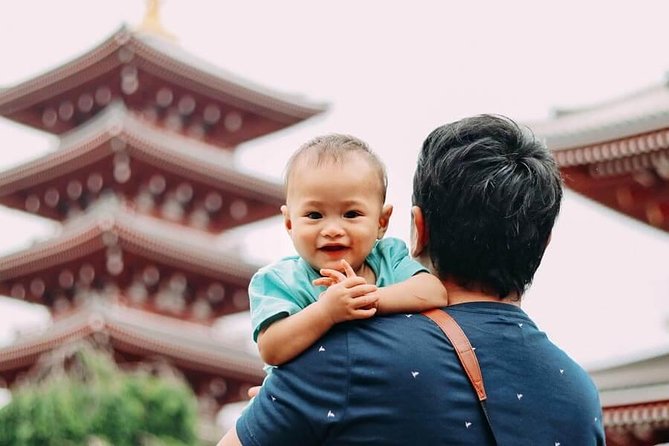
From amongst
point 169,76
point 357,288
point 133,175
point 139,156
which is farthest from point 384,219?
point 169,76

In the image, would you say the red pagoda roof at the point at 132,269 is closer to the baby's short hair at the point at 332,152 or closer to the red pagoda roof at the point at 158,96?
the red pagoda roof at the point at 158,96

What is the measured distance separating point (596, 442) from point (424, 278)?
440 millimetres

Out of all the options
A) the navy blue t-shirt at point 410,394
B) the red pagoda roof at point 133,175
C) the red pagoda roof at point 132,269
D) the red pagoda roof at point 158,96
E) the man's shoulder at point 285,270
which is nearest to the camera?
the navy blue t-shirt at point 410,394

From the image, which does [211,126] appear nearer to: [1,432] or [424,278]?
[1,432]

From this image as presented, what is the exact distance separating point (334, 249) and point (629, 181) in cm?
719

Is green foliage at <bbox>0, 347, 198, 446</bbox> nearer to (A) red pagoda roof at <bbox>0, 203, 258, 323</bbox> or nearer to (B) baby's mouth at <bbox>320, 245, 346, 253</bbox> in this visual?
(A) red pagoda roof at <bbox>0, 203, 258, 323</bbox>

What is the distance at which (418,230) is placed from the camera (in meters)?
2.38

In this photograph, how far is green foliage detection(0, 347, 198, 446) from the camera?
16594 millimetres

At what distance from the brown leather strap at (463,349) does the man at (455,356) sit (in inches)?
0.4

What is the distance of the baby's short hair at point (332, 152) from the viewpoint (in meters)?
2.50

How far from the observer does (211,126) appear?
26172 mm

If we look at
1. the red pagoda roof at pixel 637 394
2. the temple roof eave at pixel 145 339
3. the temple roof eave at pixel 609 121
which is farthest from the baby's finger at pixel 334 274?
the temple roof eave at pixel 145 339

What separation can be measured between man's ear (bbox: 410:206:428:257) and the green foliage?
48.0 ft

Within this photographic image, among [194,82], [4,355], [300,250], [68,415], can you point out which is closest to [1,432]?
[68,415]
